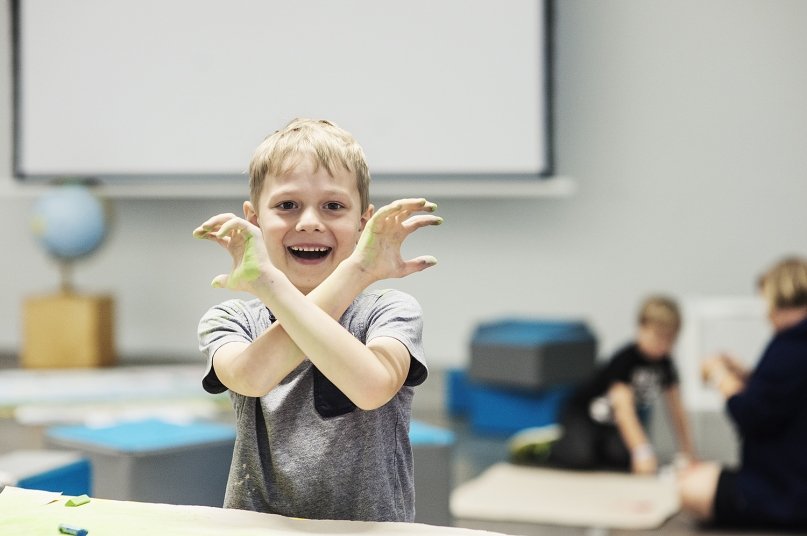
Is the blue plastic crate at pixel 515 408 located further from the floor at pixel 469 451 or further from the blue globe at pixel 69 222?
the blue globe at pixel 69 222

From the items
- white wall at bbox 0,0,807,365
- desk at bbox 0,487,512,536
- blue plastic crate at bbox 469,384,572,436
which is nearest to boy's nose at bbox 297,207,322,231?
desk at bbox 0,487,512,536

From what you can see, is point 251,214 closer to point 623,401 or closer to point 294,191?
point 294,191

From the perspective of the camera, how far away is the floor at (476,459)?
282 cm

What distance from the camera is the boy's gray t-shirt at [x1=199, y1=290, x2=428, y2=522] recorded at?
113 centimetres

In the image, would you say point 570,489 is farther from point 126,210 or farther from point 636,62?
point 126,210

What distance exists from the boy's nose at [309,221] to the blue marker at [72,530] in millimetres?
372

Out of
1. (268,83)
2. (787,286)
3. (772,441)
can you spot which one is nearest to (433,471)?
(772,441)

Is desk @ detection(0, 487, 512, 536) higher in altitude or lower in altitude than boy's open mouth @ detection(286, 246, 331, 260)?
lower

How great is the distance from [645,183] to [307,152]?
404 centimetres

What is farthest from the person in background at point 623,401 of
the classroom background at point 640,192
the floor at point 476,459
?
the classroom background at point 640,192

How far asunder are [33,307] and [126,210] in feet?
2.51

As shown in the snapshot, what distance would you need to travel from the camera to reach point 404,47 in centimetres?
497

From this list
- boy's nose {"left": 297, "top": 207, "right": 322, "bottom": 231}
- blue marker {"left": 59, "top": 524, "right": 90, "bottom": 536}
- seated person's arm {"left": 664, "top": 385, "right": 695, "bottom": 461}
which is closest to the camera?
blue marker {"left": 59, "top": 524, "right": 90, "bottom": 536}

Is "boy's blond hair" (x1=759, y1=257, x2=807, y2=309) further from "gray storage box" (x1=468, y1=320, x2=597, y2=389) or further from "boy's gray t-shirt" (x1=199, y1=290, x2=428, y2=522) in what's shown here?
"boy's gray t-shirt" (x1=199, y1=290, x2=428, y2=522)
